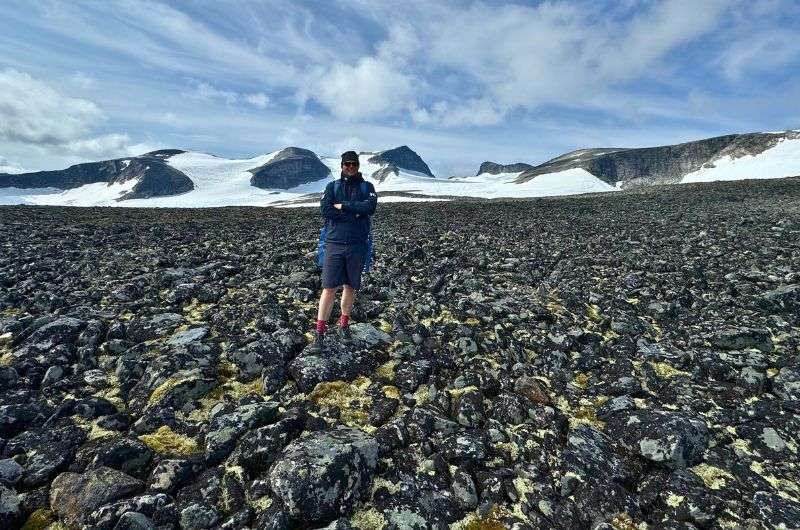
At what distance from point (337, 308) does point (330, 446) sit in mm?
5232

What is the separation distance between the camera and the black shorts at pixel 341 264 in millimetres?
7777

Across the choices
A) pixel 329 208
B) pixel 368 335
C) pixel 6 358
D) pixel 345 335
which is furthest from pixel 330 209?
pixel 6 358

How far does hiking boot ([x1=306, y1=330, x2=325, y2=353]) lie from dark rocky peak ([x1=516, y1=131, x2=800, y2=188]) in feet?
420

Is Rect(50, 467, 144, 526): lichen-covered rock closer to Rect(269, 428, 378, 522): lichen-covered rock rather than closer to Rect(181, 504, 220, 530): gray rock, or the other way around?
Rect(181, 504, 220, 530): gray rock

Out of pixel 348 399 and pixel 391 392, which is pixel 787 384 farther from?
pixel 348 399

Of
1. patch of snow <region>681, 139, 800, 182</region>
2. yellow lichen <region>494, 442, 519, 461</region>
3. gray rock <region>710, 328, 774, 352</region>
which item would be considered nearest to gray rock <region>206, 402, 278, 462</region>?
yellow lichen <region>494, 442, 519, 461</region>

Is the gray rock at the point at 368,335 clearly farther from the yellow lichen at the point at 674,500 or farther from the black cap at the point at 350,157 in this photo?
the yellow lichen at the point at 674,500

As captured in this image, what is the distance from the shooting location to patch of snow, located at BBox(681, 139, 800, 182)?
264 feet

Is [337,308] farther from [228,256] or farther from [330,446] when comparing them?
[228,256]

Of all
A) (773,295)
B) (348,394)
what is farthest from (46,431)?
(773,295)

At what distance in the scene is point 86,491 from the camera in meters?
4.36

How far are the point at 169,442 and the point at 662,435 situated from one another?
19.3 ft

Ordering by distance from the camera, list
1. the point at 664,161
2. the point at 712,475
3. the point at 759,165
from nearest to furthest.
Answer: the point at 712,475, the point at 759,165, the point at 664,161

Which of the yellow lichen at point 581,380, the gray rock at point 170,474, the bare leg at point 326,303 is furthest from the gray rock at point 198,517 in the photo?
the yellow lichen at point 581,380
